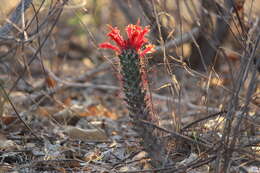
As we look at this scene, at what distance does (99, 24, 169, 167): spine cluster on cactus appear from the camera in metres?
1.90

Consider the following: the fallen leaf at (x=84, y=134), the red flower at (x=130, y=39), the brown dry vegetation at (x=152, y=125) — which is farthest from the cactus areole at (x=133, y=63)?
the fallen leaf at (x=84, y=134)

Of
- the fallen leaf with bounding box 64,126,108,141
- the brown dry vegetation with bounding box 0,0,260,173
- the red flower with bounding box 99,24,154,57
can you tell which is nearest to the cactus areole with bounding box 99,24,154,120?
the red flower with bounding box 99,24,154,57

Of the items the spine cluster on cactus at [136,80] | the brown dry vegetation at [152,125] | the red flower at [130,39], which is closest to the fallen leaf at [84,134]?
the brown dry vegetation at [152,125]

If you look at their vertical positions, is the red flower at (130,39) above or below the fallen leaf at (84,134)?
above

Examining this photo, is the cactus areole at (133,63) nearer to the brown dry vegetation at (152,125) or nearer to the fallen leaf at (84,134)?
the brown dry vegetation at (152,125)

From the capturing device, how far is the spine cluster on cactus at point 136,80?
190cm

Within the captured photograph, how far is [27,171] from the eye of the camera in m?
2.18

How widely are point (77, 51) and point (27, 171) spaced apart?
408 centimetres

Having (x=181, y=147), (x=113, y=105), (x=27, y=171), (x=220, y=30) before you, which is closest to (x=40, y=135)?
(x=27, y=171)

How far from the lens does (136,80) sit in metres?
1.92

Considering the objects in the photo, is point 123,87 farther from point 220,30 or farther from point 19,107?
point 220,30

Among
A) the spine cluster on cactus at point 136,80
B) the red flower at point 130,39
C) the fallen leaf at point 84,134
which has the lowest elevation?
the fallen leaf at point 84,134

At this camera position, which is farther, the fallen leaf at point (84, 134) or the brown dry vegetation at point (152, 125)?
the fallen leaf at point (84, 134)

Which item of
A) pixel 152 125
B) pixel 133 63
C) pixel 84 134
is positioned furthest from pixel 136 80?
pixel 84 134
